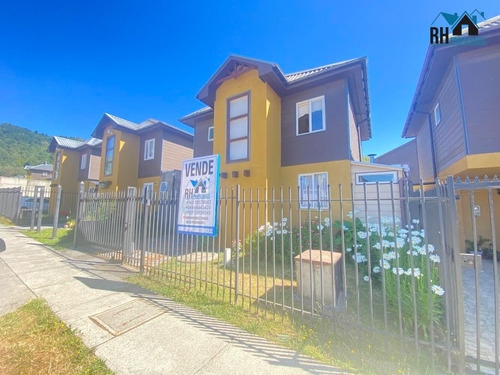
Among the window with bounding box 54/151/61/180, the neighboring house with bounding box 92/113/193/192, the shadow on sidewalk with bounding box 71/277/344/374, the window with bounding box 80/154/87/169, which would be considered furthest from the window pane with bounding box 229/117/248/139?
the window with bounding box 54/151/61/180

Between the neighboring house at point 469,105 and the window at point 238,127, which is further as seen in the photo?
the window at point 238,127

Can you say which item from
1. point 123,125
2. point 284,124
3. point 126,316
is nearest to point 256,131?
point 284,124

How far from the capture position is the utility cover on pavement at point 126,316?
3.27 meters

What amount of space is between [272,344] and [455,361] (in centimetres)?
218

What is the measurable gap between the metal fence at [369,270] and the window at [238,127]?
132 inches

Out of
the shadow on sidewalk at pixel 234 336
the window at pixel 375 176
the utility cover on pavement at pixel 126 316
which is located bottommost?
the shadow on sidewalk at pixel 234 336

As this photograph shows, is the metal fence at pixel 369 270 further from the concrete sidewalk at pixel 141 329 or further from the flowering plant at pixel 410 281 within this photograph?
the concrete sidewalk at pixel 141 329

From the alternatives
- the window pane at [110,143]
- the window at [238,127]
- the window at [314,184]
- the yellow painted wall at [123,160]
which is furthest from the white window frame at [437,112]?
the window pane at [110,143]

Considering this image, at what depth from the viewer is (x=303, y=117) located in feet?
32.9

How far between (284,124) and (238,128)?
229 centimetres

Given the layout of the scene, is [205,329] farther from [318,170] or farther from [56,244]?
[56,244]

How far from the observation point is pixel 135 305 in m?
3.96

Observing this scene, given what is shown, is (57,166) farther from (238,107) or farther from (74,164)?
(238,107)

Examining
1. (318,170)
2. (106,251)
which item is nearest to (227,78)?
(318,170)
